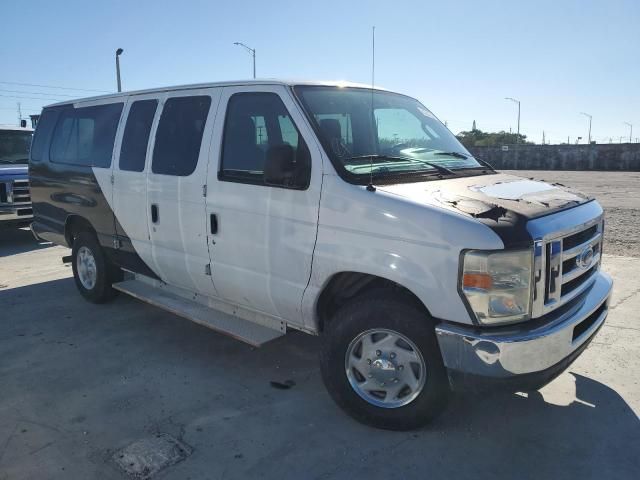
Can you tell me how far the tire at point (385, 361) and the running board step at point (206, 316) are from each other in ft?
2.12

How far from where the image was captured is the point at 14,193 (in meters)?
9.69

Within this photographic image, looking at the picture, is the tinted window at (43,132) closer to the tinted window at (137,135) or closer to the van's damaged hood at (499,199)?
the tinted window at (137,135)

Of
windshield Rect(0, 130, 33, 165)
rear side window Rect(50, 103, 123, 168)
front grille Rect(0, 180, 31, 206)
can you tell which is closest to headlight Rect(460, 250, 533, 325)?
rear side window Rect(50, 103, 123, 168)

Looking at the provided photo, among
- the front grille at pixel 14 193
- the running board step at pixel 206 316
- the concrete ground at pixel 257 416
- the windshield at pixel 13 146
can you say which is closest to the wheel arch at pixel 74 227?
the running board step at pixel 206 316

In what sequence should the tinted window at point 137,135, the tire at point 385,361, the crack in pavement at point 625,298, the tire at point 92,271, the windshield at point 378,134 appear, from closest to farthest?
the tire at point 385,361 < the windshield at point 378,134 < the tinted window at point 137,135 < the crack in pavement at point 625,298 < the tire at point 92,271

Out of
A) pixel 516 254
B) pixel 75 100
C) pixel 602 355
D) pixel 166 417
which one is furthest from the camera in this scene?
pixel 75 100

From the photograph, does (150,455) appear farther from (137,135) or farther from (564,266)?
(137,135)

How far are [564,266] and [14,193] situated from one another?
377 inches

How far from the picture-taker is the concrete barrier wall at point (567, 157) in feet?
145

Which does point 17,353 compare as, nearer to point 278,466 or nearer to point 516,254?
point 278,466

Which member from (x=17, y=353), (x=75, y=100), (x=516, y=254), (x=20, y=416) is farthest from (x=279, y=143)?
(x=75, y=100)

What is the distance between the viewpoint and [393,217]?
3.06 m

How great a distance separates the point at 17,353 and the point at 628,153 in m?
49.0

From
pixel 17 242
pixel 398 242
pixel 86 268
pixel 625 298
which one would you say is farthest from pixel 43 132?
pixel 625 298
